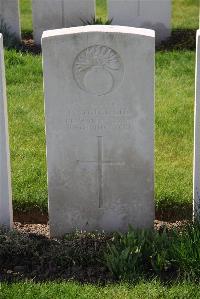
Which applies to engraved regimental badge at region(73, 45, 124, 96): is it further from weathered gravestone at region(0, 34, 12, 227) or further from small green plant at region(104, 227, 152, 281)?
small green plant at region(104, 227, 152, 281)

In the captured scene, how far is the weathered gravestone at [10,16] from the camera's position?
34.7 ft

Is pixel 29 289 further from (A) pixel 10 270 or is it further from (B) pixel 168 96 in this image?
(B) pixel 168 96

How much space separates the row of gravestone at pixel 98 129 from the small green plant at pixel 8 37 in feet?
16.7

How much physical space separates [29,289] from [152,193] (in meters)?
1.21

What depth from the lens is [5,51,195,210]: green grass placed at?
20.0 feet

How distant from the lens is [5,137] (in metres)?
5.16

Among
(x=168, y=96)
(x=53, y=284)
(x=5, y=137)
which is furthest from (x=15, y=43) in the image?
(x=53, y=284)

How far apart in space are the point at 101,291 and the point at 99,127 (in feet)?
3.90

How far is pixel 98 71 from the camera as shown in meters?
5.05

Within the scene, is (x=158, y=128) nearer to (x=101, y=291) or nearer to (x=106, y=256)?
(x=106, y=256)

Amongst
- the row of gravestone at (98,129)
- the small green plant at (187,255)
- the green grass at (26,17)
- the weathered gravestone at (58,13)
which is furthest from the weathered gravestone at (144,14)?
the small green plant at (187,255)

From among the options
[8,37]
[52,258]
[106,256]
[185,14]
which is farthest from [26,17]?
[106,256]

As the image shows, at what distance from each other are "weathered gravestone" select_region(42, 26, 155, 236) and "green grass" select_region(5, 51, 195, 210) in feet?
1.99

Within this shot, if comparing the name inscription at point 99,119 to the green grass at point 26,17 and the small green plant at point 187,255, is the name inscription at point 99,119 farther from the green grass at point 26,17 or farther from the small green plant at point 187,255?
the green grass at point 26,17
